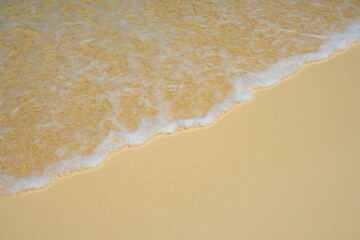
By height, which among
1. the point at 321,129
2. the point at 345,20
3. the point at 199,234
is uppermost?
the point at 345,20

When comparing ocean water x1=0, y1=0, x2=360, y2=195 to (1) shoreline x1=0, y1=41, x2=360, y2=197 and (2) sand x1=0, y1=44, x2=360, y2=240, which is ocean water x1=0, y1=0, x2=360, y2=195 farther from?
(2) sand x1=0, y1=44, x2=360, y2=240

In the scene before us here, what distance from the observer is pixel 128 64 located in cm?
268

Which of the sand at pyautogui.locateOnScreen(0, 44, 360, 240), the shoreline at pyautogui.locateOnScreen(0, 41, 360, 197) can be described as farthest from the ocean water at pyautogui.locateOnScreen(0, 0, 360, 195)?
the sand at pyautogui.locateOnScreen(0, 44, 360, 240)

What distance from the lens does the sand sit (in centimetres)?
163

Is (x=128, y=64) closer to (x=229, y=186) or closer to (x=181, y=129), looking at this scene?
(x=181, y=129)

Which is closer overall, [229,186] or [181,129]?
[229,186]

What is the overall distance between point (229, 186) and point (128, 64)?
4.40 feet

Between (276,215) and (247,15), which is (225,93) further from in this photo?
(247,15)

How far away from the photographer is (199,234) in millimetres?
1604

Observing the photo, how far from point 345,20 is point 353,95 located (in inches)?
40.1

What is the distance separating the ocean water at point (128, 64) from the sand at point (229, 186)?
0.14 m

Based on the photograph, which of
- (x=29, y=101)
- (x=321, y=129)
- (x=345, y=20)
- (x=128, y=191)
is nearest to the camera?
(x=128, y=191)

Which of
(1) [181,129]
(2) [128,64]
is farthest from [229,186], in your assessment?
(2) [128,64]

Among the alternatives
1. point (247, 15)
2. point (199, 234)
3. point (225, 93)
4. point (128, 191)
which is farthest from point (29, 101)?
point (247, 15)
